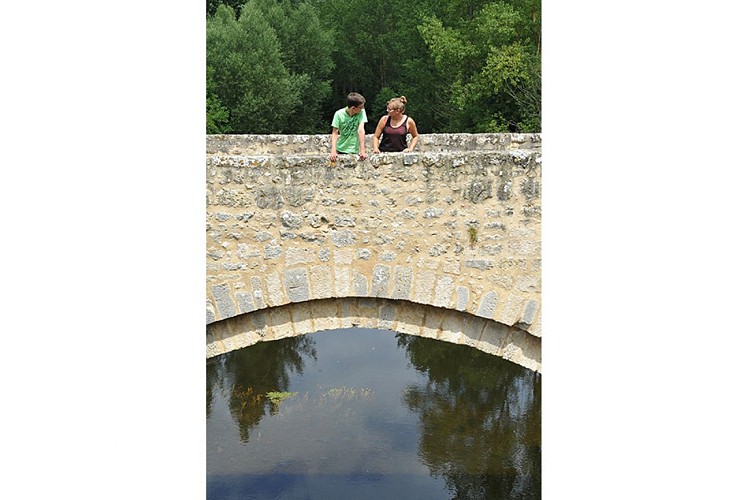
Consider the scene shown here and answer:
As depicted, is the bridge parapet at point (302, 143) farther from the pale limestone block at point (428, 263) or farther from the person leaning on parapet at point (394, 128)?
the pale limestone block at point (428, 263)

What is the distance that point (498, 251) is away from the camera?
4.27 metres

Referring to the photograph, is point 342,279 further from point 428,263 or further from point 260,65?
point 260,65

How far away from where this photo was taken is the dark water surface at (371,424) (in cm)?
809

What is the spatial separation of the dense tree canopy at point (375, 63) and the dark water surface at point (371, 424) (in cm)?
662

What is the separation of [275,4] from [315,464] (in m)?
15.1

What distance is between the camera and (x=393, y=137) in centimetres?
555

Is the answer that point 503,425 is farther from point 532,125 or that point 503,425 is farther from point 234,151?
point 532,125

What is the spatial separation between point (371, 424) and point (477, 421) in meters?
1.34

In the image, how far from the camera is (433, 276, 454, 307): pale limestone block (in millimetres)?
4320

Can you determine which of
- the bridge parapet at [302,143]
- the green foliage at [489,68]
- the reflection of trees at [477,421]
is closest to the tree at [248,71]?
the green foliage at [489,68]

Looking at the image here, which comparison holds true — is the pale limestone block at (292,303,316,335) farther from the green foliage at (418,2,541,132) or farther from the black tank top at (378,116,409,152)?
the green foliage at (418,2,541,132)

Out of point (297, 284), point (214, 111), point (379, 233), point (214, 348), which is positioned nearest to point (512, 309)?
point (379, 233)

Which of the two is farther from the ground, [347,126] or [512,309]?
[347,126]

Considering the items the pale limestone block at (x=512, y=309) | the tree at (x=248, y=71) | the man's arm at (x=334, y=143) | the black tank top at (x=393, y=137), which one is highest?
the tree at (x=248, y=71)
